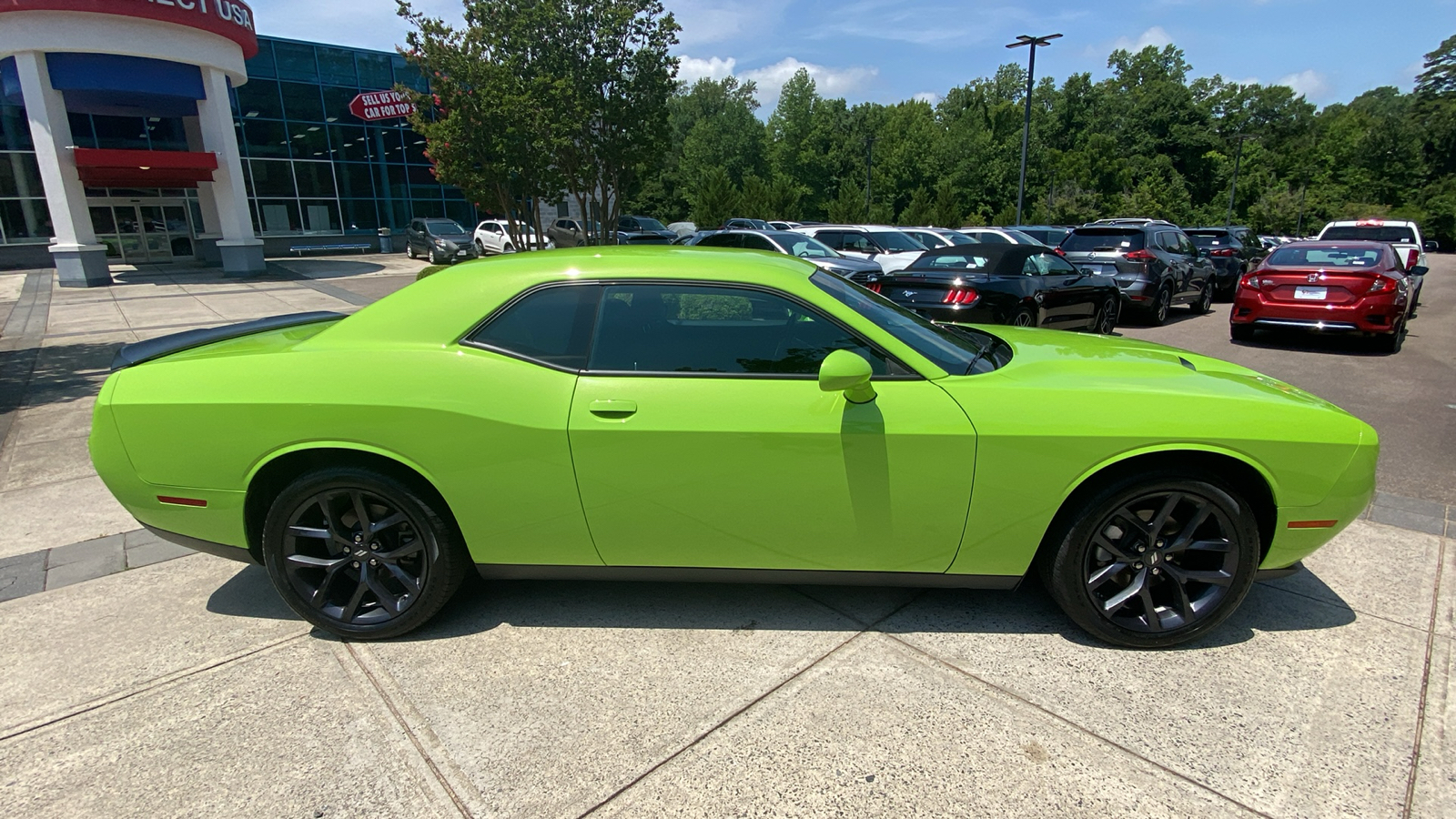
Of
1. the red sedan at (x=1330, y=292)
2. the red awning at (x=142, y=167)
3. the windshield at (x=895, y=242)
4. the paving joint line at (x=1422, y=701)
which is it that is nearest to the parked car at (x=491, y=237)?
the red awning at (x=142, y=167)

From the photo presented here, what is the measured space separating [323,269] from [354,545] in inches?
979

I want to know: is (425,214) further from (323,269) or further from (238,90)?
(323,269)

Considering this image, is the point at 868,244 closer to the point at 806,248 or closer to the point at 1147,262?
the point at 806,248

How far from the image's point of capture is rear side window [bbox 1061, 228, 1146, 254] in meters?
12.4

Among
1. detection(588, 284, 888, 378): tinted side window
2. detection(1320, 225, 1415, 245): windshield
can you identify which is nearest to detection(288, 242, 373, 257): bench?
detection(588, 284, 888, 378): tinted side window

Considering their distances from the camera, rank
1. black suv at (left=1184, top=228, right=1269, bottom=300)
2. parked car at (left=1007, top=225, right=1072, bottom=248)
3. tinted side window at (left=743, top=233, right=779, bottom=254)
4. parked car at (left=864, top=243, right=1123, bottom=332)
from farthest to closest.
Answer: parked car at (left=1007, top=225, right=1072, bottom=248) → black suv at (left=1184, top=228, right=1269, bottom=300) → tinted side window at (left=743, top=233, right=779, bottom=254) → parked car at (left=864, top=243, right=1123, bottom=332)

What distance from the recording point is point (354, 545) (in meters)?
2.98

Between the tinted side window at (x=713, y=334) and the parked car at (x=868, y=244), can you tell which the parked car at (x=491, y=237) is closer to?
the parked car at (x=868, y=244)

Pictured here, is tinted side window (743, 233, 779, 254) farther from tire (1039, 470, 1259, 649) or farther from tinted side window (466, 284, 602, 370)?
tire (1039, 470, 1259, 649)

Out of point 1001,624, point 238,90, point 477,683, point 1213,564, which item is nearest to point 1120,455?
point 1213,564

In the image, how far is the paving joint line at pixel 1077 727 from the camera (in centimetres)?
219

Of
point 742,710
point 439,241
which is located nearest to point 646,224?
point 439,241

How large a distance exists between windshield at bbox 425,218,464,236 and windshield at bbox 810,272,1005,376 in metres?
27.5

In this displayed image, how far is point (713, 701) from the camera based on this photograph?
8.66 feet
